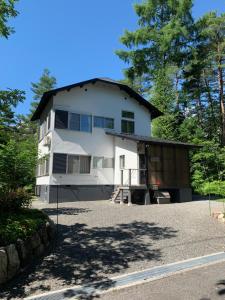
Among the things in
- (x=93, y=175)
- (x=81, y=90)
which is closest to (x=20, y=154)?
(x=93, y=175)

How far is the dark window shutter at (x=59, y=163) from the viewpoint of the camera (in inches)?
685

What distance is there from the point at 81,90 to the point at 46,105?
3.48 metres

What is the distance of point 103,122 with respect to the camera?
19.8 meters

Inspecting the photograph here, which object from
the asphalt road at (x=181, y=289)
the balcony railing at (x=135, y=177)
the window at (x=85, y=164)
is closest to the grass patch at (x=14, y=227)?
the asphalt road at (x=181, y=289)

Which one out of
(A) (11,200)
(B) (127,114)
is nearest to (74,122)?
(B) (127,114)

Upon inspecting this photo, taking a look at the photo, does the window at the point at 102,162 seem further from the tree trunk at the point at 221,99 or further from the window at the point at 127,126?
the tree trunk at the point at 221,99

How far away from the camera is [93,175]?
18.6m

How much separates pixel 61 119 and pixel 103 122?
337 centimetres

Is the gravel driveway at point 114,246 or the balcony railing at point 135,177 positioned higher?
the balcony railing at point 135,177

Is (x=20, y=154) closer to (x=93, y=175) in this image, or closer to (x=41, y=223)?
(x=41, y=223)

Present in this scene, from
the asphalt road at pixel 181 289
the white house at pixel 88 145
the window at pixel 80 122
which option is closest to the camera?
the asphalt road at pixel 181 289

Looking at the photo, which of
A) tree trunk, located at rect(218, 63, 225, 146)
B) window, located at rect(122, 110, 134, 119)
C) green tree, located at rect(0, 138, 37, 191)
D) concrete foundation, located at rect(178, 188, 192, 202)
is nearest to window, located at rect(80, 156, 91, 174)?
window, located at rect(122, 110, 134, 119)

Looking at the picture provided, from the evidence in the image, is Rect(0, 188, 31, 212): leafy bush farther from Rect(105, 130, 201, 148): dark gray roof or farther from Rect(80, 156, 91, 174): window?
Rect(80, 156, 91, 174): window

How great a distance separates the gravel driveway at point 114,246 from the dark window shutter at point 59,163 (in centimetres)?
638
